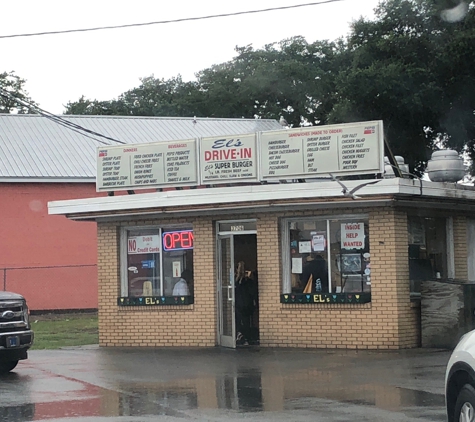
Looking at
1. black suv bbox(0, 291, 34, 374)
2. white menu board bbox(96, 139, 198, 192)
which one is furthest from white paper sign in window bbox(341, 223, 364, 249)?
black suv bbox(0, 291, 34, 374)

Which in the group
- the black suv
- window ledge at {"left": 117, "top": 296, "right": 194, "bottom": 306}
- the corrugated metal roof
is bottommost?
the black suv

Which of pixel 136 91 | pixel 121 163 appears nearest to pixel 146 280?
pixel 121 163

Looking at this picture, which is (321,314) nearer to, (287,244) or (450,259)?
(287,244)

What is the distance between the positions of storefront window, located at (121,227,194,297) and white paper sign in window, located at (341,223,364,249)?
11.0 ft

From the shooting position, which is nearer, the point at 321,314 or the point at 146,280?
the point at 321,314

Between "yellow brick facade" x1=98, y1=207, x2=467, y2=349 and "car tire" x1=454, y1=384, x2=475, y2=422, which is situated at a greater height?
"yellow brick facade" x1=98, y1=207, x2=467, y2=349

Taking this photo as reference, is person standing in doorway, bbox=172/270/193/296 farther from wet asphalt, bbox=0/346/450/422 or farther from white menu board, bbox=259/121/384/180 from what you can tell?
white menu board, bbox=259/121/384/180

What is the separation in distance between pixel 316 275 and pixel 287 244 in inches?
33.7

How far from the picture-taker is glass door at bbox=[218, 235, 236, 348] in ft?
60.5

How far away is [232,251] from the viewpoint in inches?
730

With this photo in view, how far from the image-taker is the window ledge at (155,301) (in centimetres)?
1880

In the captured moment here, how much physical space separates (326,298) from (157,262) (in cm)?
403

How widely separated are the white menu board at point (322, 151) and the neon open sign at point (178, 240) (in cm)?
240

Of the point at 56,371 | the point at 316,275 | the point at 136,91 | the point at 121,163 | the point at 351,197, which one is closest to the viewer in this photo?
the point at 56,371
